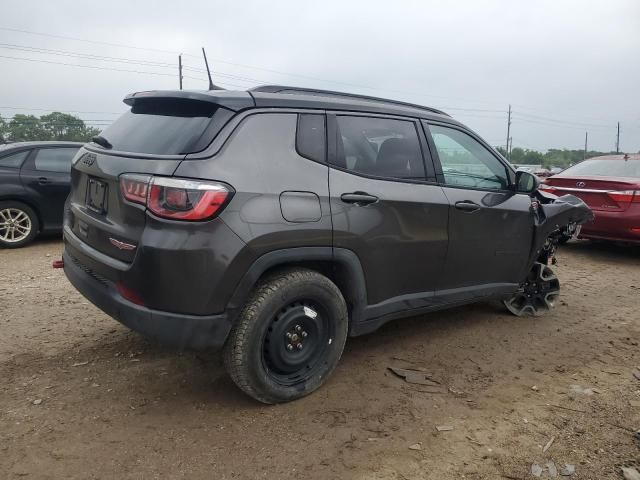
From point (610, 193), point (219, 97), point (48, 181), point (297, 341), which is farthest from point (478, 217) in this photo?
point (48, 181)

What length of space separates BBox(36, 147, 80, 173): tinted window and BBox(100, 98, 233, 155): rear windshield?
4.88 metres

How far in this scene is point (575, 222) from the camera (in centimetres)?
495

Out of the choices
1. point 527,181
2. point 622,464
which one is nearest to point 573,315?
point 527,181

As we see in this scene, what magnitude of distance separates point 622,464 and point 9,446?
310 cm

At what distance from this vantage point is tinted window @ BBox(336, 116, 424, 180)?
3322 mm

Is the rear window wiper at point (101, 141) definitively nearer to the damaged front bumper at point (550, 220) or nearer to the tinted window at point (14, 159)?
the damaged front bumper at point (550, 220)

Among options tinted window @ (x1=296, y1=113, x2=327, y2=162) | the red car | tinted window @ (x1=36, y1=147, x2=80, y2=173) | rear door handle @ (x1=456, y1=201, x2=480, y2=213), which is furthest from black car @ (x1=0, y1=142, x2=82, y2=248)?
the red car

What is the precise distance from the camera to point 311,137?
10.4 ft

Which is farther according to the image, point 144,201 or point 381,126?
point 381,126

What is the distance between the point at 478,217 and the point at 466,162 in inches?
17.8

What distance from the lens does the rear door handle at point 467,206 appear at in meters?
3.83

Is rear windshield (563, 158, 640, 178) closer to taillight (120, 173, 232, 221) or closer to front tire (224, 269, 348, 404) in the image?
front tire (224, 269, 348, 404)

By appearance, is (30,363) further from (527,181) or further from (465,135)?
(527,181)

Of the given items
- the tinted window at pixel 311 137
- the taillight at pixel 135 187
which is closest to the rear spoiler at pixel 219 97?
the tinted window at pixel 311 137
